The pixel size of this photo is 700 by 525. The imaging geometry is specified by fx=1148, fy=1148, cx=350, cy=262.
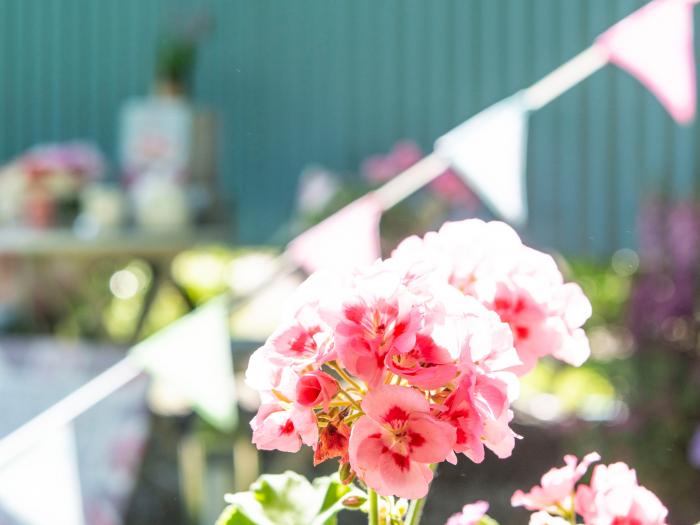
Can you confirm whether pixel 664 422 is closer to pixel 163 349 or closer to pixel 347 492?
pixel 163 349

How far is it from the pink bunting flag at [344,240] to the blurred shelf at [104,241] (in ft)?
4.99

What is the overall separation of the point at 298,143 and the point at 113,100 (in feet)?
2.93

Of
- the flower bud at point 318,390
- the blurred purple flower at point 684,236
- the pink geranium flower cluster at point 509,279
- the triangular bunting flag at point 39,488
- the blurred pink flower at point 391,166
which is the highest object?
the blurred pink flower at point 391,166

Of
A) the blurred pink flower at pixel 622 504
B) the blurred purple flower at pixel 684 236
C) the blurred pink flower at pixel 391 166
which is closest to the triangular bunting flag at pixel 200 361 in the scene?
the blurred pink flower at pixel 622 504

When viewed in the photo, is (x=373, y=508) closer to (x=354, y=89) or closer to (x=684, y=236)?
(x=684, y=236)

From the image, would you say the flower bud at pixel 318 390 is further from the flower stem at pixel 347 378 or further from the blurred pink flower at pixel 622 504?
the blurred pink flower at pixel 622 504

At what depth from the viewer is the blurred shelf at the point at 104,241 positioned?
3.05m

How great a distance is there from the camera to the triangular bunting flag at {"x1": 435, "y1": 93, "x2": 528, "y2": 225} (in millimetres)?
1494

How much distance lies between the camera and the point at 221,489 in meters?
2.33

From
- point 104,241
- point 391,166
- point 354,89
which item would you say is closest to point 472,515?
point 104,241

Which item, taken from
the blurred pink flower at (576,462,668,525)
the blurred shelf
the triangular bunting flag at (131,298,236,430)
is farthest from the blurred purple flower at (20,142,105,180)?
the blurred pink flower at (576,462,668,525)

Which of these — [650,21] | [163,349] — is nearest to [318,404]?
[163,349]

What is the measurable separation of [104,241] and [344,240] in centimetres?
157

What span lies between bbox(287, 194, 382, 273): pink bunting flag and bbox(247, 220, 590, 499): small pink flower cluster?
94 centimetres
